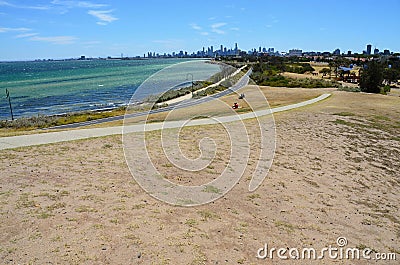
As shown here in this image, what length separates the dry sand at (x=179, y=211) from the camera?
507 cm

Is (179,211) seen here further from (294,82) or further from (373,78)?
(294,82)

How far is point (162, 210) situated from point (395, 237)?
4649mm

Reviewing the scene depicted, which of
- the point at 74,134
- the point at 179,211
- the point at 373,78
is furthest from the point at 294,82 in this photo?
the point at 179,211

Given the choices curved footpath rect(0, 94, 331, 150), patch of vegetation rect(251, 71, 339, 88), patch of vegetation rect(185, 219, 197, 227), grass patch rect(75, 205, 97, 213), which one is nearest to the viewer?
patch of vegetation rect(185, 219, 197, 227)

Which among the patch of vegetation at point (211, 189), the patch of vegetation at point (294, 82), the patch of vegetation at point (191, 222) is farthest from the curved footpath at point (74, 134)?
the patch of vegetation at point (294, 82)

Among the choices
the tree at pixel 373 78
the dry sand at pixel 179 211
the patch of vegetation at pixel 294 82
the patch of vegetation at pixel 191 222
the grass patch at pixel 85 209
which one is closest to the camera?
the dry sand at pixel 179 211

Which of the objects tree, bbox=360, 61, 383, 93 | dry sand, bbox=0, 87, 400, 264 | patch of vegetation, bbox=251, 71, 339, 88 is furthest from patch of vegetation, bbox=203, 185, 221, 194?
patch of vegetation, bbox=251, 71, 339, 88

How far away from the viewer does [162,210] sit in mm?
6508

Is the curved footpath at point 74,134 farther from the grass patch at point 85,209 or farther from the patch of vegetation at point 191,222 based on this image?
the patch of vegetation at point 191,222

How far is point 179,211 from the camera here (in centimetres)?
651

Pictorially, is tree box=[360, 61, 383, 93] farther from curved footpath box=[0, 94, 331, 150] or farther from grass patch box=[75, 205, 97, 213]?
grass patch box=[75, 205, 97, 213]

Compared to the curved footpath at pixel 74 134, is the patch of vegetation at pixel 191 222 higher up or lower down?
lower down

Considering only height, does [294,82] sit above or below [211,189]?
above

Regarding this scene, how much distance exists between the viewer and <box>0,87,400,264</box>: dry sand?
16.6ft
